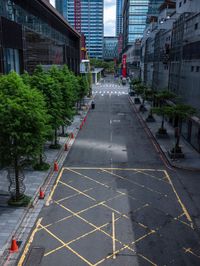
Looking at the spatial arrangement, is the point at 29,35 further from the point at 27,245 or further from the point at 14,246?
the point at 14,246

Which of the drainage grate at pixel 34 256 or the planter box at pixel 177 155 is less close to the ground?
the planter box at pixel 177 155

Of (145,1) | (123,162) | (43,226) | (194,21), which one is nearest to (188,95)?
(194,21)

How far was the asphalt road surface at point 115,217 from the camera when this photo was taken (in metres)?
14.2

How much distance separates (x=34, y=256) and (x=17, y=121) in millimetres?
7161

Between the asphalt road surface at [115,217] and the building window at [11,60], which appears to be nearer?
the asphalt road surface at [115,217]

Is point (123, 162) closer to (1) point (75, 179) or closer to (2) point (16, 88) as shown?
(1) point (75, 179)

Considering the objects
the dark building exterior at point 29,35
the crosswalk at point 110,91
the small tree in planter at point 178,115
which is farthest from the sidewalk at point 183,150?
the crosswalk at point 110,91

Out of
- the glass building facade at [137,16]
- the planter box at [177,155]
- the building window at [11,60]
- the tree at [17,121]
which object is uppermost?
the glass building facade at [137,16]

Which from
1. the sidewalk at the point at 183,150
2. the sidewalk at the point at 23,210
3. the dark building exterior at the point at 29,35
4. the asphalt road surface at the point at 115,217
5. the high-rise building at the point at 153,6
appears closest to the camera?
the asphalt road surface at the point at 115,217

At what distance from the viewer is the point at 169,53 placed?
47.2m

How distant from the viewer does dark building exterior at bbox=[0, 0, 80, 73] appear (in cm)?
3072

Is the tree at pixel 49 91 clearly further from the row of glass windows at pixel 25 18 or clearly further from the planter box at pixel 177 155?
the planter box at pixel 177 155

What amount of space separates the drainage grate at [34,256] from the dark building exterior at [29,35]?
1972 centimetres

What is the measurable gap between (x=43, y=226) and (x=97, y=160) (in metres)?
12.3
